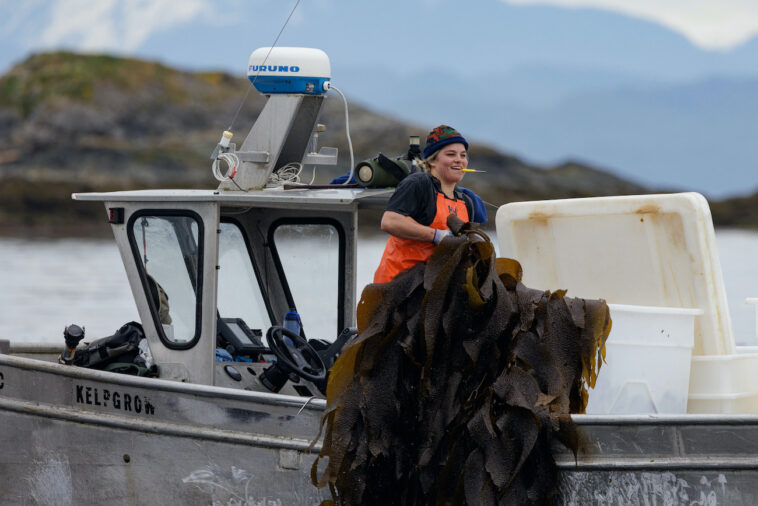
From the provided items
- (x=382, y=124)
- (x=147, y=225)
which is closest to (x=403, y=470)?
(x=147, y=225)

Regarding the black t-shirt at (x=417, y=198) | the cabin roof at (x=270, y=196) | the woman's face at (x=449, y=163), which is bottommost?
the cabin roof at (x=270, y=196)

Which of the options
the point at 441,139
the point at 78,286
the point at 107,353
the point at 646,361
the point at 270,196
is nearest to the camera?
the point at 646,361

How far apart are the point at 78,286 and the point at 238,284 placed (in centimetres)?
2153

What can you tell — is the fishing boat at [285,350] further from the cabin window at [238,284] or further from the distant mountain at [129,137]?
the distant mountain at [129,137]

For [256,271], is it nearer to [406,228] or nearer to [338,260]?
[338,260]

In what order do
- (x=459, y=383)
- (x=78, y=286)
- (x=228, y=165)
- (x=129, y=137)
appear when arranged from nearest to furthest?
(x=459, y=383), (x=228, y=165), (x=78, y=286), (x=129, y=137)

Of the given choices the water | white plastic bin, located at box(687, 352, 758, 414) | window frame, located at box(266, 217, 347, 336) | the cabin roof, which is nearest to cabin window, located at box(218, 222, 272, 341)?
window frame, located at box(266, 217, 347, 336)

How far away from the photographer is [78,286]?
28109 millimetres

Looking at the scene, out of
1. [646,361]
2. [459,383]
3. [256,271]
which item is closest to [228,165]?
[256,271]

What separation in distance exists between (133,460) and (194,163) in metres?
39.2

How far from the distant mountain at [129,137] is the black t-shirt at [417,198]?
1462 inches

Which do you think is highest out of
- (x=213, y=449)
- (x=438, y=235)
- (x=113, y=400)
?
(x=438, y=235)

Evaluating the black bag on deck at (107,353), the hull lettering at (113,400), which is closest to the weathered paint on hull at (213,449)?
the hull lettering at (113,400)

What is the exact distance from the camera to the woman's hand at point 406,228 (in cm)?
594
